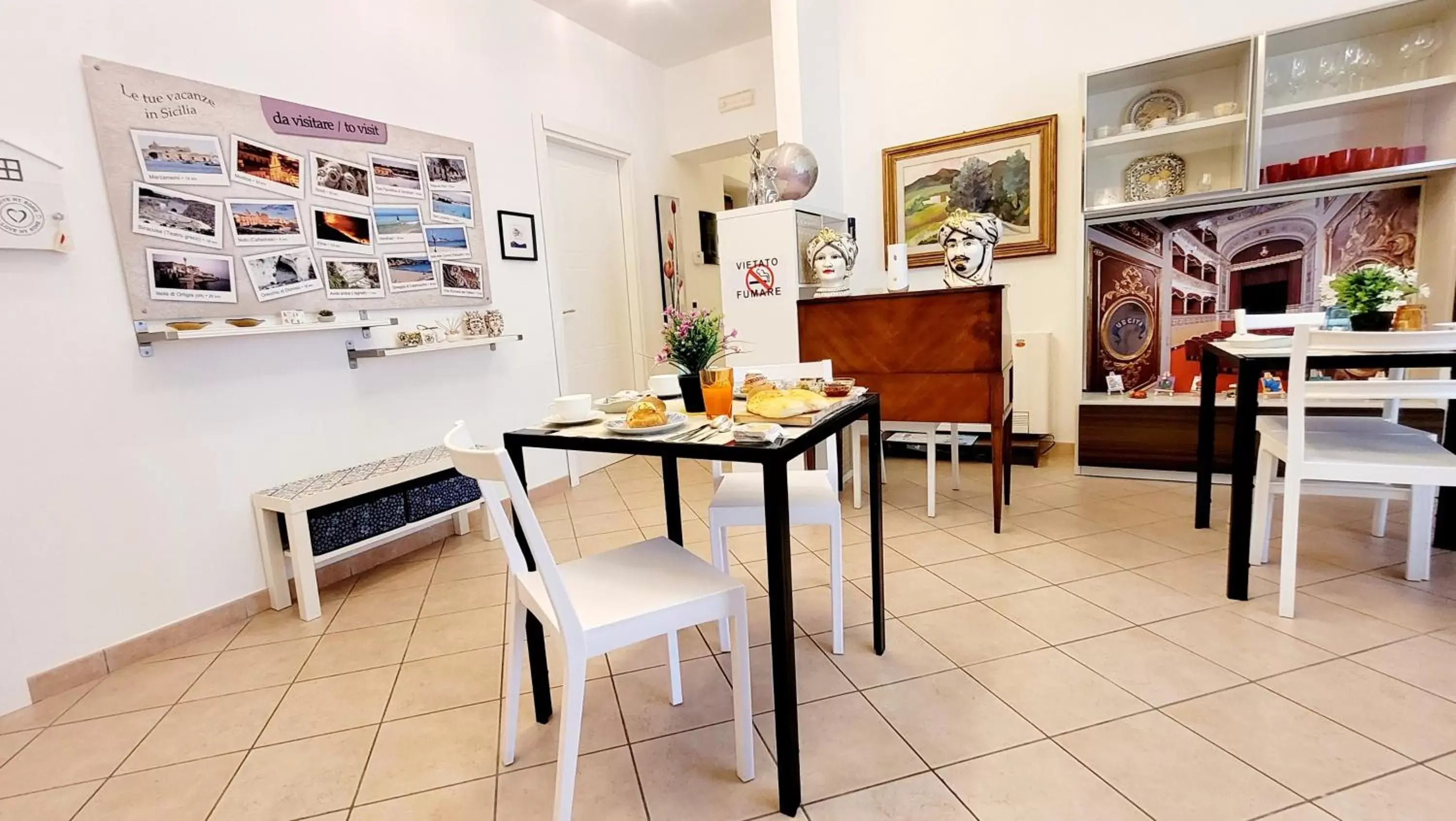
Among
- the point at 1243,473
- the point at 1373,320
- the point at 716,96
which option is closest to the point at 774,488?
the point at 1243,473

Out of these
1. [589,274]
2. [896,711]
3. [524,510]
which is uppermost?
[589,274]

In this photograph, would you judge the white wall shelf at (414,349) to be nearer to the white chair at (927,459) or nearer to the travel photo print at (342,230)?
the travel photo print at (342,230)

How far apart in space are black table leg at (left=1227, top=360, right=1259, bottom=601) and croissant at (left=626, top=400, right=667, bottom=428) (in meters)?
1.77

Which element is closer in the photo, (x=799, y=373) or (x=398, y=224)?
(x=799, y=373)

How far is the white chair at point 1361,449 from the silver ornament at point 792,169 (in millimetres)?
2084

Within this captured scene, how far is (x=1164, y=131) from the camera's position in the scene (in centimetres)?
312

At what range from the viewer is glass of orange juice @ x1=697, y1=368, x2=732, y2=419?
1.50 metres

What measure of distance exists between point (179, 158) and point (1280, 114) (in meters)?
4.58

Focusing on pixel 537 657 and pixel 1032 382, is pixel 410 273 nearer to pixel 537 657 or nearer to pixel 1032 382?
pixel 537 657

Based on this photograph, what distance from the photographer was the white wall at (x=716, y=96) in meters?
4.50

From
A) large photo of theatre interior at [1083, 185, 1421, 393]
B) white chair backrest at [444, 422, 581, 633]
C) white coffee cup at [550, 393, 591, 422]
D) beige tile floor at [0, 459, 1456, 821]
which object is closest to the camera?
white chair backrest at [444, 422, 581, 633]

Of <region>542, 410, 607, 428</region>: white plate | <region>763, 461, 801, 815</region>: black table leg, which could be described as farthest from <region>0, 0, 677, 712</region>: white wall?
<region>763, 461, 801, 815</region>: black table leg

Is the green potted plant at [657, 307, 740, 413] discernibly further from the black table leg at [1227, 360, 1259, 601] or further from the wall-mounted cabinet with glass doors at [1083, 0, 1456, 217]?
the wall-mounted cabinet with glass doors at [1083, 0, 1456, 217]

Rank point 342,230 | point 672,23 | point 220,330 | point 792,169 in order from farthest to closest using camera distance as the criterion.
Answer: point 672,23 → point 792,169 → point 342,230 → point 220,330
